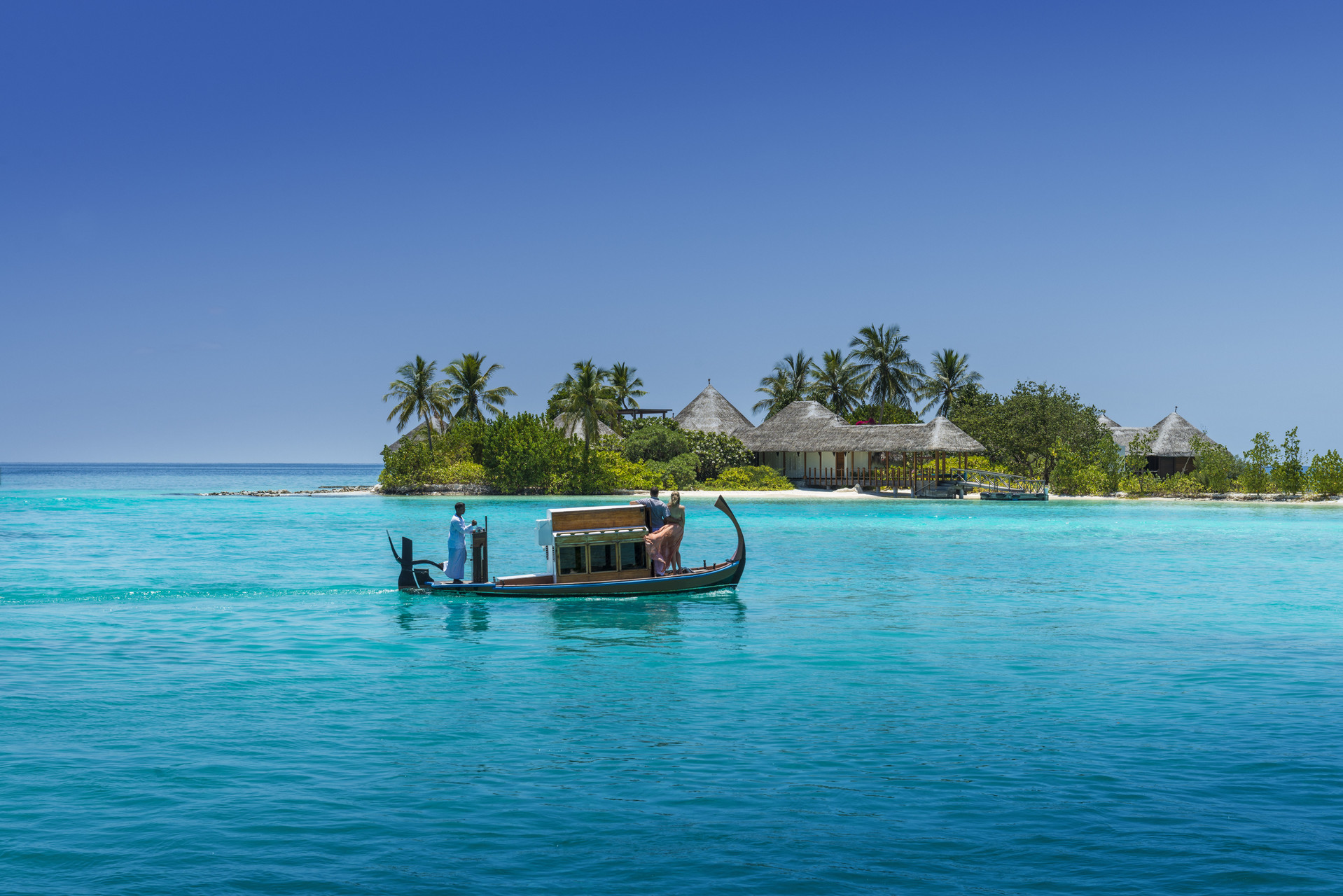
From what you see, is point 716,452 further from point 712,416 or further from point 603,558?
point 603,558

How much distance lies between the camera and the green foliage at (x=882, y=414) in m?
77.4

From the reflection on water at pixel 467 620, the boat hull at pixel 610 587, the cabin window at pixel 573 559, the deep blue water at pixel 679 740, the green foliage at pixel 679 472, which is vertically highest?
the green foliage at pixel 679 472

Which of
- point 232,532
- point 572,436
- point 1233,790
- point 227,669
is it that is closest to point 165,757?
point 227,669

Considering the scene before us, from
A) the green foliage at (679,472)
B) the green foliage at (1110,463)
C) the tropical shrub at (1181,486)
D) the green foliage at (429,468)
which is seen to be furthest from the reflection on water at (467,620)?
the tropical shrub at (1181,486)

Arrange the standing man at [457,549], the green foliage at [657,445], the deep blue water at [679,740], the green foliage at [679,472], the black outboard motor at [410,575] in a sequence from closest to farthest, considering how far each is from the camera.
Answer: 1. the deep blue water at [679,740]
2. the standing man at [457,549]
3. the black outboard motor at [410,575]
4. the green foliage at [679,472]
5. the green foliage at [657,445]

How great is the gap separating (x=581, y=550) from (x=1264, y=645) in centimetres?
1129

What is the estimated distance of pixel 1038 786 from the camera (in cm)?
870

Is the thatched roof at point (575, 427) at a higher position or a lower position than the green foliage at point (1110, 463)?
higher

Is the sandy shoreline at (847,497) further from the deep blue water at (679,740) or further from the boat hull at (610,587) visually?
the deep blue water at (679,740)

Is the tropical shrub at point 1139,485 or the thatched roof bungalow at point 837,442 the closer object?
the tropical shrub at point 1139,485

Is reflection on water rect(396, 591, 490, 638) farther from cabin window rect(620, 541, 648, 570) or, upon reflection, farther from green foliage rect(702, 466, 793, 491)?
green foliage rect(702, 466, 793, 491)

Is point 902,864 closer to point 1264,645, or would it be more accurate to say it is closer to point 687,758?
point 687,758

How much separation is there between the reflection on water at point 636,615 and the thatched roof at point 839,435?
43.0m

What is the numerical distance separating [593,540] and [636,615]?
1.64 m
